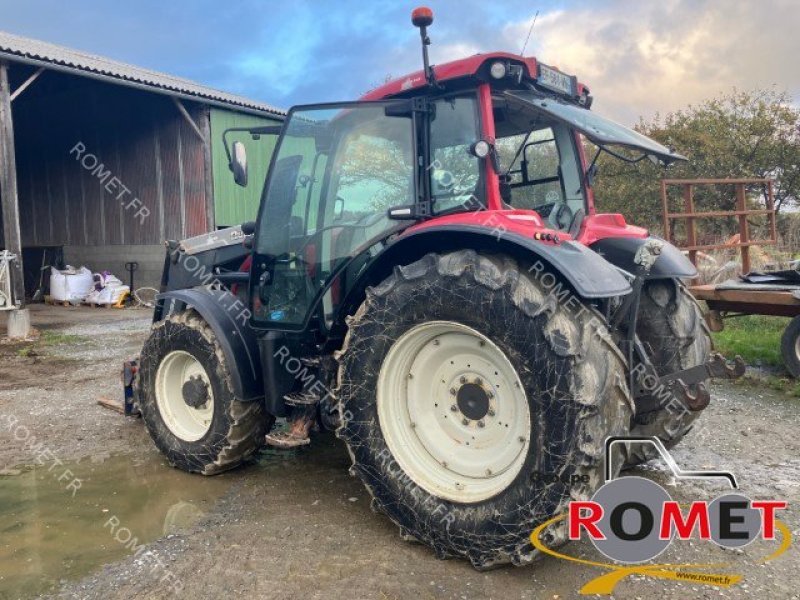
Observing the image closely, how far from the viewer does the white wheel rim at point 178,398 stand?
13.8 feet

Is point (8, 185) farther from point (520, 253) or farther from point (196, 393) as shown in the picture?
point (520, 253)

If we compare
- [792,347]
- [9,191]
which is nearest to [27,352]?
[9,191]

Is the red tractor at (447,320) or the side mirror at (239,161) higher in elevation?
the side mirror at (239,161)

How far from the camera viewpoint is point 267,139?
16.4m

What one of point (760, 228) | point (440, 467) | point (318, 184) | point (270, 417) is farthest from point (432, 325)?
point (760, 228)

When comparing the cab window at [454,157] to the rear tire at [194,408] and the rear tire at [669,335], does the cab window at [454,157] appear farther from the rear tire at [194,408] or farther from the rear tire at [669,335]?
the rear tire at [194,408]

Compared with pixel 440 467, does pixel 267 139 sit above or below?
above

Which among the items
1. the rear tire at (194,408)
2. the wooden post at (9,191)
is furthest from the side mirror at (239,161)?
the wooden post at (9,191)

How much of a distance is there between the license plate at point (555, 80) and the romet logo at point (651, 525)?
1906 mm

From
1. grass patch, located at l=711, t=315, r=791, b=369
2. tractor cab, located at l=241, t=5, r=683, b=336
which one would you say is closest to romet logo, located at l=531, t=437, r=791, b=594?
tractor cab, located at l=241, t=5, r=683, b=336

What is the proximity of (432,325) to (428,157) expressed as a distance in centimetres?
95

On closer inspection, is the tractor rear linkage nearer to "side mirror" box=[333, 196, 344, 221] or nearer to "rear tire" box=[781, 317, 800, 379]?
"side mirror" box=[333, 196, 344, 221]

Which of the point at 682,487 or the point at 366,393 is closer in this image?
the point at 366,393

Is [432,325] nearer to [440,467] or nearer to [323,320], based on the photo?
[440,467]
